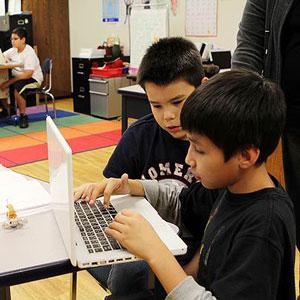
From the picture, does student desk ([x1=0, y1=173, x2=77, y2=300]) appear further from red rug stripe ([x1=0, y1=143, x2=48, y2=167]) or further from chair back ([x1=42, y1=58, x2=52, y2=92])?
chair back ([x1=42, y1=58, x2=52, y2=92])

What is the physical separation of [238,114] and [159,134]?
2.04 ft

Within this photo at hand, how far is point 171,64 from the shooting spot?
4.69 ft

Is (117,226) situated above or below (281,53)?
below

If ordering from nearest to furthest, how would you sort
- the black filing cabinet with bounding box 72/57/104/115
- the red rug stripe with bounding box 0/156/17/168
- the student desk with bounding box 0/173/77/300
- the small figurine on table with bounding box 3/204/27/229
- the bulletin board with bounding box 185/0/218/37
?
the student desk with bounding box 0/173/77/300 → the small figurine on table with bounding box 3/204/27/229 → the red rug stripe with bounding box 0/156/17/168 → the bulletin board with bounding box 185/0/218/37 → the black filing cabinet with bounding box 72/57/104/115

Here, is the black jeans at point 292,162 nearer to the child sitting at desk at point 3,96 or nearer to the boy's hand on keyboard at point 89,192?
the boy's hand on keyboard at point 89,192

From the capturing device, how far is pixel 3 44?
20.6 feet

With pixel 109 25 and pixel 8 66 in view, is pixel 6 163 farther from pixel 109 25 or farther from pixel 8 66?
pixel 109 25

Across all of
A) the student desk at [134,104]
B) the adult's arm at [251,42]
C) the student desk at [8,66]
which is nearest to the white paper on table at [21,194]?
the adult's arm at [251,42]

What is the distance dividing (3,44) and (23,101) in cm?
115

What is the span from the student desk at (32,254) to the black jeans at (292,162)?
843mm

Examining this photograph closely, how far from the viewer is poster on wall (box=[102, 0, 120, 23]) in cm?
655

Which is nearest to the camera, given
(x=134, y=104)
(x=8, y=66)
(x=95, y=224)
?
(x=95, y=224)

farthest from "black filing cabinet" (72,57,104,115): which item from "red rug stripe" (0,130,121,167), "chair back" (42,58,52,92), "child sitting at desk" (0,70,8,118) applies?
"red rug stripe" (0,130,121,167)

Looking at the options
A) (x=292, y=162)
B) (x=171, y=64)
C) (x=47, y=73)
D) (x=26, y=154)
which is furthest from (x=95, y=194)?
(x=47, y=73)
